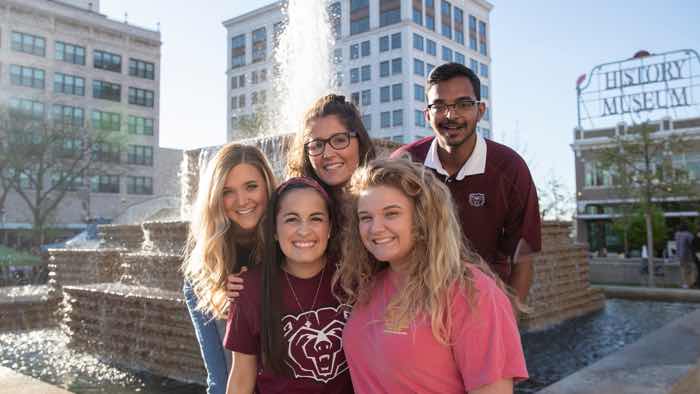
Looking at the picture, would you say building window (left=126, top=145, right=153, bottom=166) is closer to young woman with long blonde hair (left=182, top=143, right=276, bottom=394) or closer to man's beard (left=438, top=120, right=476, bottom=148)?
young woman with long blonde hair (left=182, top=143, right=276, bottom=394)

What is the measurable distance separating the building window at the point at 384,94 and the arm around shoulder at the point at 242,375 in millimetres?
55866

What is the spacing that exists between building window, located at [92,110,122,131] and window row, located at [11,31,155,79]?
4271mm

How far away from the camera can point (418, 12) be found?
192 ft

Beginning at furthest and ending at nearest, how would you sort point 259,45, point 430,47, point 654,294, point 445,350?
1. point 259,45
2. point 430,47
3. point 654,294
4. point 445,350

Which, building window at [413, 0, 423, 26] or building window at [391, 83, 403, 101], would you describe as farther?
building window at [413, 0, 423, 26]

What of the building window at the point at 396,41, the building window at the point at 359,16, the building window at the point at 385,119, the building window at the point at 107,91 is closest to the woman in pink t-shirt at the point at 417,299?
the building window at the point at 107,91

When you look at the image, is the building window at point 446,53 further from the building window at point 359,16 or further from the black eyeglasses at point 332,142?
the black eyeglasses at point 332,142

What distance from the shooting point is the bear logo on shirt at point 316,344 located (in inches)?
96.0

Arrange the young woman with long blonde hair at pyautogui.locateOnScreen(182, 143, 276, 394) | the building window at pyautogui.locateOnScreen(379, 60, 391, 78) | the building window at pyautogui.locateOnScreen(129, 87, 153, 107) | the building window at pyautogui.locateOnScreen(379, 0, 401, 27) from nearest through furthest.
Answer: the young woman with long blonde hair at pyautogui.locateOnScreen(182, 143, 276, 394), the building window at pyautogui.locateOnScreen(129, 87, 153, 107), the building window at pyautogui.locateOnScreen(379, 0, 401, 27), the building window at pyautogui.locateOnScreen(379, 60, 391, 78)

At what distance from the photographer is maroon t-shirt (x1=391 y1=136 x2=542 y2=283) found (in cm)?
288

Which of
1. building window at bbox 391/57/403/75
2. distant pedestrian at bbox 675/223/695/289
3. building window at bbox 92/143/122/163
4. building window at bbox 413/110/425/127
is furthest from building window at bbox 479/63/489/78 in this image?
distant pedestrian at bbox 675/223/695/289

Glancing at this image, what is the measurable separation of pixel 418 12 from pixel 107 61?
31.1m

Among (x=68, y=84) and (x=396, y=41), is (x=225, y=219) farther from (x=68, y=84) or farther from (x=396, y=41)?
(x=396, y=41)

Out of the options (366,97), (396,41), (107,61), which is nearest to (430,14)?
(396,41)
